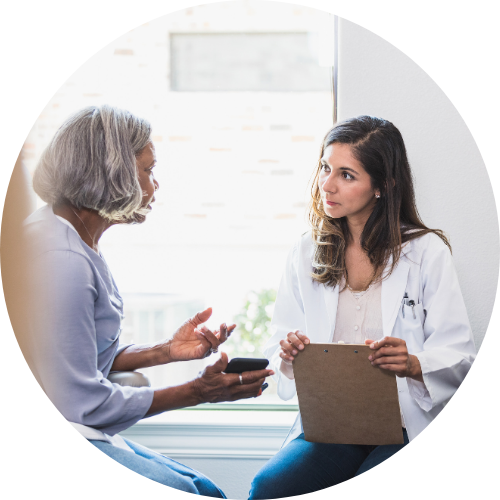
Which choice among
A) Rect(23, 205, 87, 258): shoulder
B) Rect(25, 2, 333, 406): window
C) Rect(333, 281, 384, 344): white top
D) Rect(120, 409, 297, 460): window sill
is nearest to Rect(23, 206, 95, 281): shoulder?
Rect(23, 205, 87, 258): shoulder

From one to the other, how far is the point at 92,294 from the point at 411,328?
2.48 feet

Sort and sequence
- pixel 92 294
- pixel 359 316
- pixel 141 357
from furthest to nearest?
pixel 141 357 → pixel 359 316 → pixel 92 294

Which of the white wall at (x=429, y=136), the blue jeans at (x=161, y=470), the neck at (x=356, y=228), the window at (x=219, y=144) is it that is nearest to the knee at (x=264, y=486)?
the blue jeans at (x=161, y=470)

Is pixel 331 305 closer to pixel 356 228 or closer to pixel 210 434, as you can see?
pixel 356 228

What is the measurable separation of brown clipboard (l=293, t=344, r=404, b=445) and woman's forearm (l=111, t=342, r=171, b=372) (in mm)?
382

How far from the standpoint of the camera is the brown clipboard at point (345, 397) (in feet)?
3.73

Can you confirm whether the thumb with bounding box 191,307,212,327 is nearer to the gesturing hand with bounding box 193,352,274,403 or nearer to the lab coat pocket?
the gesturing hand with bounding box 193,352,274,403

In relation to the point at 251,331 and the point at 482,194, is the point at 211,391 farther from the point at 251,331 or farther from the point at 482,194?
the point at 482,194

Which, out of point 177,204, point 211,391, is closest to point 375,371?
point 211,391

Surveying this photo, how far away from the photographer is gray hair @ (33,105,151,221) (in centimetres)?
116

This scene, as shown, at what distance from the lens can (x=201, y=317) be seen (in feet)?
4.37

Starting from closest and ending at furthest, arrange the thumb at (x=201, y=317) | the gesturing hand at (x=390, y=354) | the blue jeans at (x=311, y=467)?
the gesturing hand at (x=390, y=354)
the blue jeans at (x=311, y=467)
the thumb at (x=201, y=317)

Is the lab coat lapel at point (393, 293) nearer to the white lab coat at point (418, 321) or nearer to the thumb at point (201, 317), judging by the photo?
the white lab coat at point (418, 321)

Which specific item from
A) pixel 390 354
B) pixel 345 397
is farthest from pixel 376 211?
pixel 345 397
